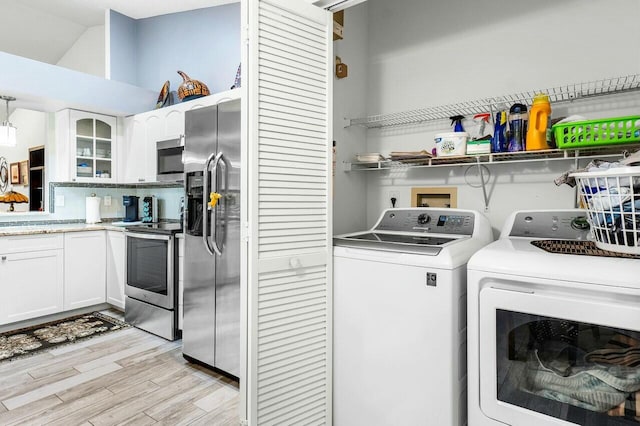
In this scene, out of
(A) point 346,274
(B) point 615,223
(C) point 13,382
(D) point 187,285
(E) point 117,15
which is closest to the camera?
(B) point 615,223

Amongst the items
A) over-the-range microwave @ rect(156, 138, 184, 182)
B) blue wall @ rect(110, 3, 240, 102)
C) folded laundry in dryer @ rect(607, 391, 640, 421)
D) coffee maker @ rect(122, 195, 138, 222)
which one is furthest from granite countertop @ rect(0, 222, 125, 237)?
folded laundry in dryer @ rect(607, 391, 640, 421)

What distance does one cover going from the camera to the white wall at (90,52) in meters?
4.54

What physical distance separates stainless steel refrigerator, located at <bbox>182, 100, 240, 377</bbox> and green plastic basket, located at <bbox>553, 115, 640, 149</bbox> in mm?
1702

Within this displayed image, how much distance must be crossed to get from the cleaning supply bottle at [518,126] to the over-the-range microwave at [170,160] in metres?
2.66

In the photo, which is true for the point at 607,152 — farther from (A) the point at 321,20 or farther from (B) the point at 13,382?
(B) the point at 13,382

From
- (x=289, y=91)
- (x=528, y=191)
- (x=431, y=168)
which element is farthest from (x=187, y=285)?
(x=528, y=191)

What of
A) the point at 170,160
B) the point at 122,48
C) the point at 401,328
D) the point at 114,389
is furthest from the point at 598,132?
the point at 122,48

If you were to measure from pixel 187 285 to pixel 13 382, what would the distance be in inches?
47.0

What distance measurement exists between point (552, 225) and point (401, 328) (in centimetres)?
91

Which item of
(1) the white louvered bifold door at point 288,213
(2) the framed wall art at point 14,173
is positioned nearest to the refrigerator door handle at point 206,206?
(1) the white louvered bifold door at point 288,213

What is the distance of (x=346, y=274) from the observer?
172 cm

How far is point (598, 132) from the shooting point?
1552 millimetres

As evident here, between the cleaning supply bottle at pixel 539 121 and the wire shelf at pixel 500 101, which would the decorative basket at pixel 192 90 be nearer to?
the wire shelf at pixel 500 101

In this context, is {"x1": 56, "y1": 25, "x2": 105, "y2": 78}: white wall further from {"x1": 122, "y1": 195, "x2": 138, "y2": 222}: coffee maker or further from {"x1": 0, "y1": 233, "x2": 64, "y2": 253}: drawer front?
{"x1": 0, "y1": 233, "x2": 64, "y2": 253}: drawer front
